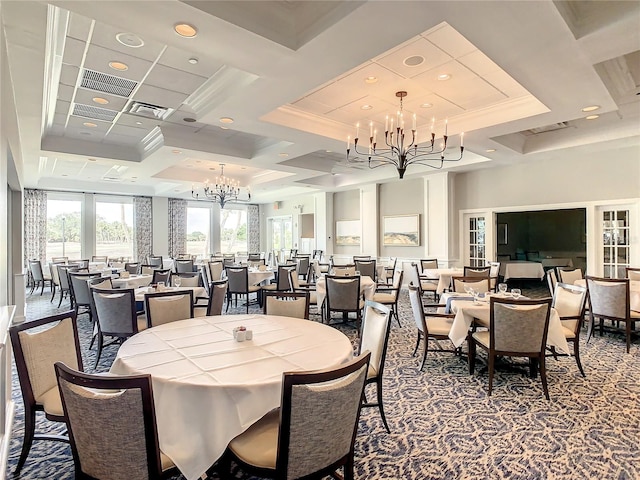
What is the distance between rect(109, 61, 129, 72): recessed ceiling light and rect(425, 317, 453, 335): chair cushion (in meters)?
4.55

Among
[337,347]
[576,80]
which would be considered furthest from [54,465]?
[576,80]

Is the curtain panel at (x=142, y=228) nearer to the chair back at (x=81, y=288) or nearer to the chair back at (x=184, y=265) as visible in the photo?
the chair back at (x=184, y=265)

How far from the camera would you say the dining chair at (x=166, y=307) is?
3.47 metres

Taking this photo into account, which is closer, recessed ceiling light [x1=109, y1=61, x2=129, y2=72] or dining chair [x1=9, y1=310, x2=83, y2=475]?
dining chair [x1=9, y1=310, x2=83, y2=475]

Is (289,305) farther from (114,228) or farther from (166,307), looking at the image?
(114,228)

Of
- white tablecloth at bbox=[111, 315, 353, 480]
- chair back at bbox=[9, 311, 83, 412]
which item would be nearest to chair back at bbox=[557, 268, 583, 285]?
white tablecloth at bbox=[111, 315, 353, 480]

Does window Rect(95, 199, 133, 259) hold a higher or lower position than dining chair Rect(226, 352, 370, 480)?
higher

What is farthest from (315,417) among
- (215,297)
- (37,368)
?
(215,297)

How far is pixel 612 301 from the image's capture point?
4.63 meters

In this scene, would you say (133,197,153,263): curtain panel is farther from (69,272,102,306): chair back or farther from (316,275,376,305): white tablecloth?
(316,275,376,305): white tablecloth

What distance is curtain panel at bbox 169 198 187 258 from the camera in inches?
540

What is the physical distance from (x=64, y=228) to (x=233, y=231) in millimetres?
6042

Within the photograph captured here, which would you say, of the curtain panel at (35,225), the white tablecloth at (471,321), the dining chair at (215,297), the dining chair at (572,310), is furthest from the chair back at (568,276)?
the curtain panel at (35,225)

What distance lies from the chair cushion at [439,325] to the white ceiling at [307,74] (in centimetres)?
274
